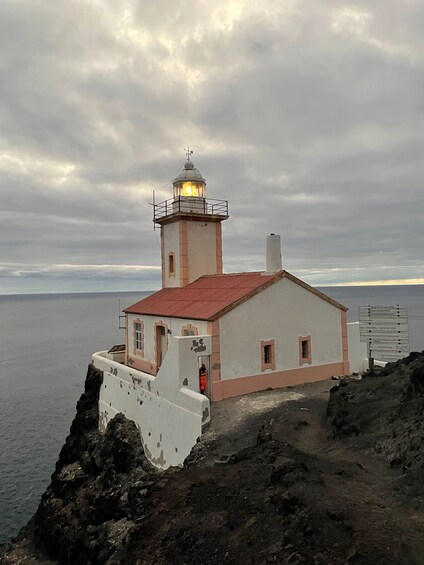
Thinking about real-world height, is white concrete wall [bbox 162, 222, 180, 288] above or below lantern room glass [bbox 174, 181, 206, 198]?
below

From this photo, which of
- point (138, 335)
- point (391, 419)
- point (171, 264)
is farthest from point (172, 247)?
point (391, 419)

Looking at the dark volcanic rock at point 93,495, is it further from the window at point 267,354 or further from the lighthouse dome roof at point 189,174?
the lighthouse dome roof at point 189,174

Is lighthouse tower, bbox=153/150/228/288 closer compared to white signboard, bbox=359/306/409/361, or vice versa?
white signboard, bbox=359/306/409/361

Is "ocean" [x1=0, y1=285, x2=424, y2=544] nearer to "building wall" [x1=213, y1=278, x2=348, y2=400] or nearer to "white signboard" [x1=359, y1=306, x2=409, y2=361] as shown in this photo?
"building wall" [x1=213, y1=278, x2=348, y2=400]

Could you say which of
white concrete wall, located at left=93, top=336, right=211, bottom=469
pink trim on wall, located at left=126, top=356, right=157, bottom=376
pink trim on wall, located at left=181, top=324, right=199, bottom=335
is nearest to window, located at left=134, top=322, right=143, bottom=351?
pink trim on wall, located at left=126, top=356, right=157, bottom=376

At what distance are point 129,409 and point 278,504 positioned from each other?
10848mm

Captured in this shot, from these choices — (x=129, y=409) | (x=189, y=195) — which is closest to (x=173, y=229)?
(x=189, y=195)

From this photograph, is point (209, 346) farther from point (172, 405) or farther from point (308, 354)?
point (308, 354)

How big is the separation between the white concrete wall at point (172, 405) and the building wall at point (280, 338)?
1317mm

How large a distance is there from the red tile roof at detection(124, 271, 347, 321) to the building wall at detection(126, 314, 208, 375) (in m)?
0.24

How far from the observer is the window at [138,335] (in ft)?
68.6

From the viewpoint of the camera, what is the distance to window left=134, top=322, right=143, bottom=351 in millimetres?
20909

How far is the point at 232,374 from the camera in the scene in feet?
50.4

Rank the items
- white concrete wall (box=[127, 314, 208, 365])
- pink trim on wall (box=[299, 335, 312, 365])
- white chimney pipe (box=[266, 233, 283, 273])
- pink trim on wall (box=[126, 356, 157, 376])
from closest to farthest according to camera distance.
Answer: white concrete wall (box=[127, 314, 208, 365]) → pink trim on wall (box=[299, 335, 312, 365]) → white chimney pipe (box=[266, 233, 283, 273]) → pink trim on wall (box=[126, 356, 157, 376])
